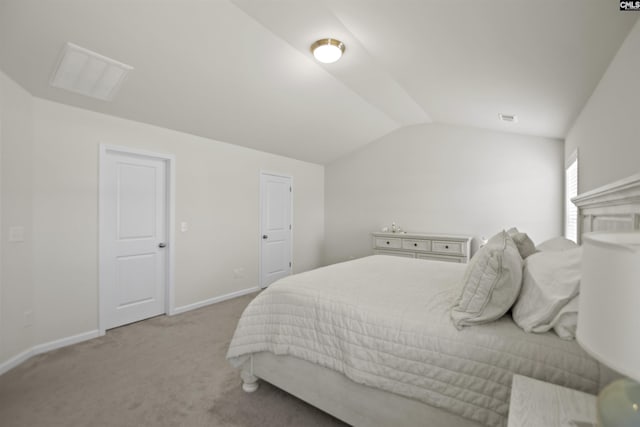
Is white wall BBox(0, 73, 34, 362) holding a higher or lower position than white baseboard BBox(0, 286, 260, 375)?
higher

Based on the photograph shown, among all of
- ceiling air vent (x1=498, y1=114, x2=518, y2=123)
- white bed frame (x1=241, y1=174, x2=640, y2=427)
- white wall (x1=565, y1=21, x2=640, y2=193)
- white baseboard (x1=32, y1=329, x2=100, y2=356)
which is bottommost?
white baseboard (x1=32, y1=329, x2=100, y2=356)

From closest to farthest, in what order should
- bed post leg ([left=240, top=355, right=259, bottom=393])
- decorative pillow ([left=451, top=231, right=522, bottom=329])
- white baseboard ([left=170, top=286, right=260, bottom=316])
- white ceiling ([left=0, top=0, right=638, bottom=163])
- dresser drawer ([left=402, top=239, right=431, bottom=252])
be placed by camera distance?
decorative pillow ([left=451, top=231, right=522, bottom=329])
white ceiling ([left=0, top=0, right=638, bottom=163])
bed post leg ([left=240, top=355, right=259, bottom=393])
white baseboard ([left=170, top=286, right=260, bottom=316])
dresser drawer ([left=402, top=239, right=431, bottom=252])

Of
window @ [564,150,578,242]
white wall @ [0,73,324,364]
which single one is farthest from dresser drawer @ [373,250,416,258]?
white wall @ [0,73,324,364]

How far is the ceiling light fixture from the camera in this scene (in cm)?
250

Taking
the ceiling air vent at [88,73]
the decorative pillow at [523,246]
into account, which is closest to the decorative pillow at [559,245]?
the decorative pillow at [523,246]

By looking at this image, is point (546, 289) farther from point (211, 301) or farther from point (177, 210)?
point (211, 301)

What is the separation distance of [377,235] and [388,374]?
3613mm

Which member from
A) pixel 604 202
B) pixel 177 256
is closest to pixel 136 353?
pixel 177 256

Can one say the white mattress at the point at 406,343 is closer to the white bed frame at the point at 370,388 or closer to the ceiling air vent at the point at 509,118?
the white bed frame at the point at 370,388

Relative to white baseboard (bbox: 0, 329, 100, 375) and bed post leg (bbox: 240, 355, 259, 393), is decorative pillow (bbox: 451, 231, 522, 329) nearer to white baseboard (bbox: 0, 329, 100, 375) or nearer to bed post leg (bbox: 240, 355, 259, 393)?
bed post leg (bbox: 240, 355, 259, 393)

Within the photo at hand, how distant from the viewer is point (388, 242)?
16.3 ft

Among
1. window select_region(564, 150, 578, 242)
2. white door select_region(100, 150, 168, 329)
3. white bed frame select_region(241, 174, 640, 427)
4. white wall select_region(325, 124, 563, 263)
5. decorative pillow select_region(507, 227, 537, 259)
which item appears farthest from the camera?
white wall select_region(325, 124, 563, 263)

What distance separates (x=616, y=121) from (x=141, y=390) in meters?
3.35

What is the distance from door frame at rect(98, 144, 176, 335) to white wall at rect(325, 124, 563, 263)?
3.10m
